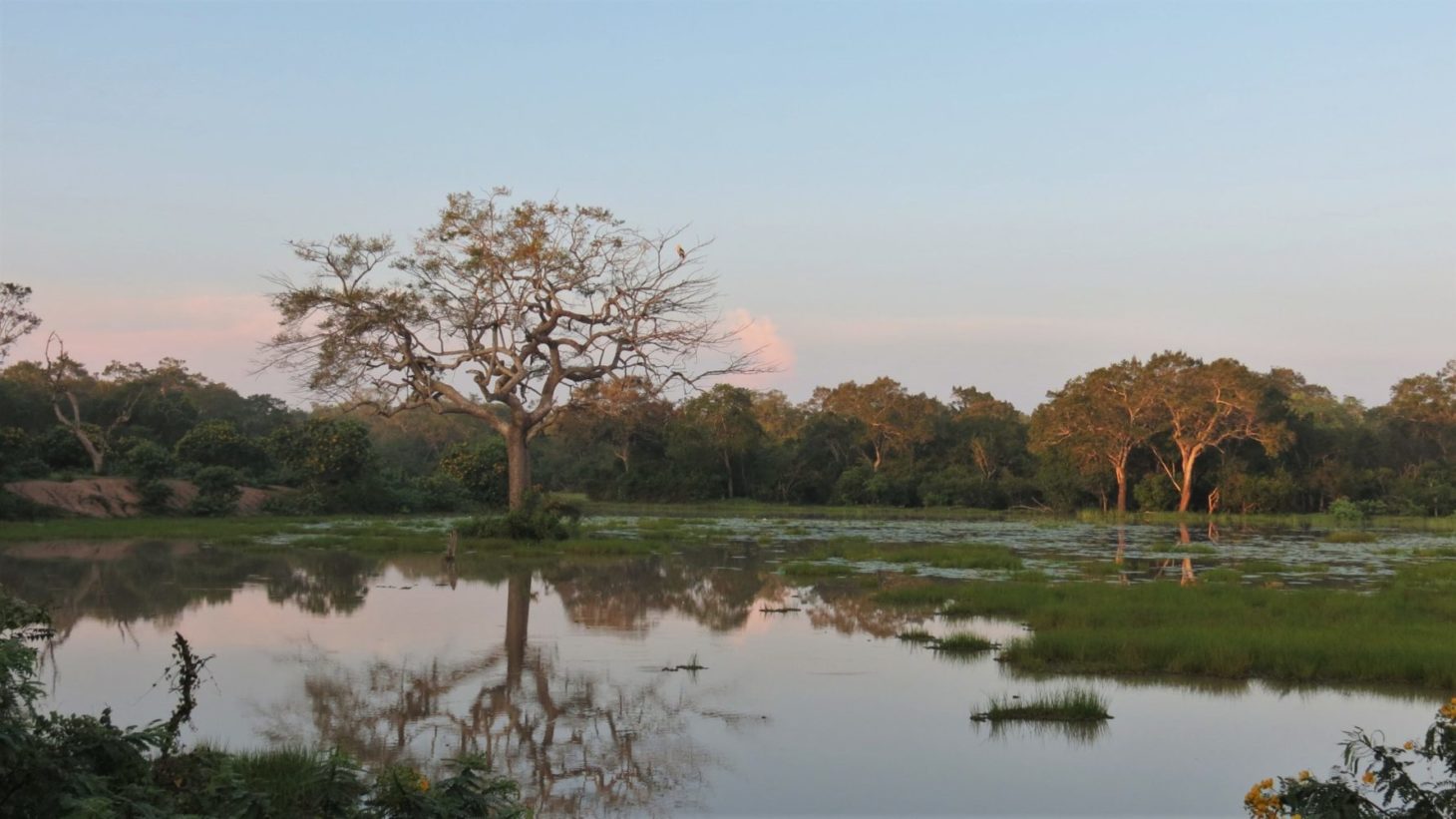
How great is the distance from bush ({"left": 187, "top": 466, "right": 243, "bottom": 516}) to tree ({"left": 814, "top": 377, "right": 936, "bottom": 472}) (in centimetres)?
3758

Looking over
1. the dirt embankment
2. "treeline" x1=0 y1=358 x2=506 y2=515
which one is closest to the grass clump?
"treeline" x1=0 y1=358 x2=506 y2=515

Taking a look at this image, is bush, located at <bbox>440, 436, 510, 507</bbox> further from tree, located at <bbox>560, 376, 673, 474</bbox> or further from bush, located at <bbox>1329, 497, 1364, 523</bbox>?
bush, located at <bbox>1329, 497, 1364, 523</bbox>

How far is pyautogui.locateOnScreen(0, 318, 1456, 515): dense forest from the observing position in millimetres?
38719

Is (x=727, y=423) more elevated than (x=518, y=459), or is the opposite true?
(x=727, y=423)

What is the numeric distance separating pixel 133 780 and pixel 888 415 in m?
63.3

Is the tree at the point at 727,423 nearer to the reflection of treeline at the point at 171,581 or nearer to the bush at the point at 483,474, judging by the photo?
the bush at the point at 483,474

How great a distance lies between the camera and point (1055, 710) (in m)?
9.64

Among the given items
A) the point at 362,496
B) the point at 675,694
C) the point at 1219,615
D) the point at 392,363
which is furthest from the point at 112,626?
the point at 362,496

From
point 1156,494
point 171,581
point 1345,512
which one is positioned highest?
point 1156,494

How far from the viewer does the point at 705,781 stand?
25.5 ft

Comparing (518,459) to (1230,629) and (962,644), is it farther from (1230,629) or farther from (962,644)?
(1230,629)

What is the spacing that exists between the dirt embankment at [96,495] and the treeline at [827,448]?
0.54 meters

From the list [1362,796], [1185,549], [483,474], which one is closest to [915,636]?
[1362,796]

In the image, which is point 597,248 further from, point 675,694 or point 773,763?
point 773,763
